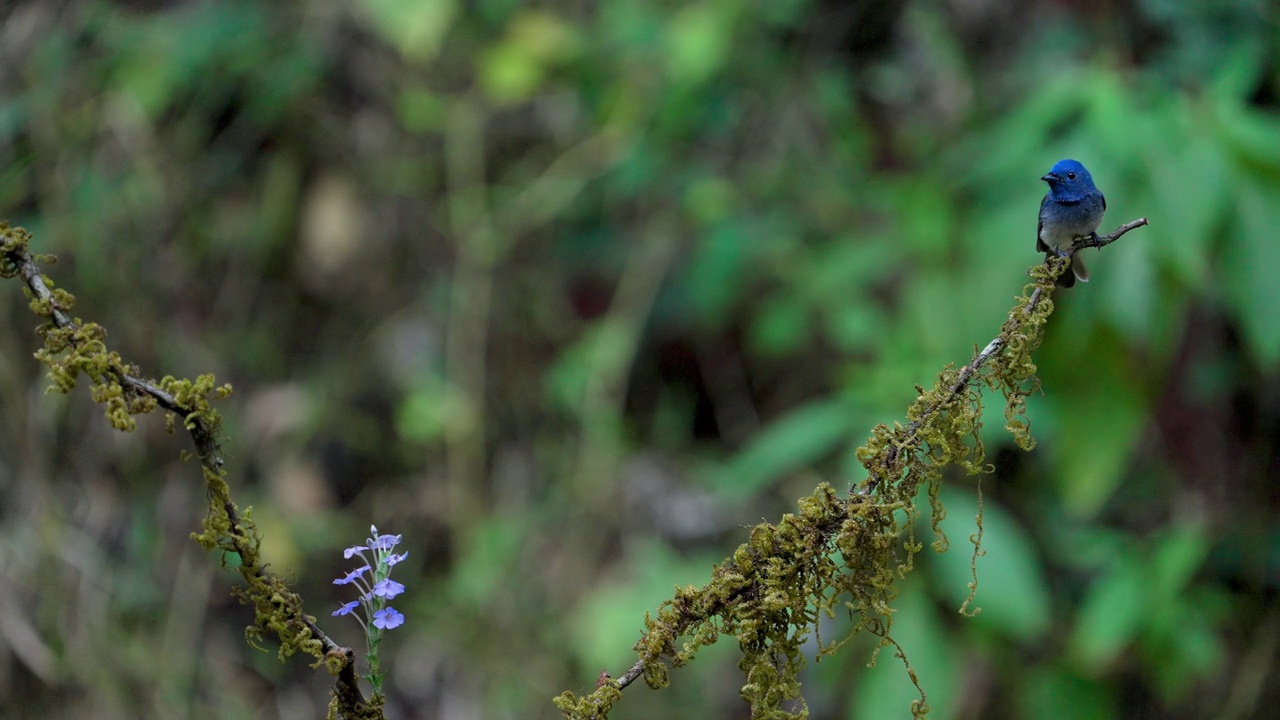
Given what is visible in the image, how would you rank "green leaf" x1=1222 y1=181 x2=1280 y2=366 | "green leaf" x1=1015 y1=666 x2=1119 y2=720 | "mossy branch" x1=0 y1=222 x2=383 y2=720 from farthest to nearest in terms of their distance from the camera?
"green leaf" x1=1015 y1=666 x2=1119 y2=720, "green leaf" x1=1222 y1=181 x2=1280 y2=366, "mossy branch" x1=0 y1=222 x2=383 y2=720

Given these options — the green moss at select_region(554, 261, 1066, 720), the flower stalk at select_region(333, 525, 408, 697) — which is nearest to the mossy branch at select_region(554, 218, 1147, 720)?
the green moss at select_region(554, 261, 1066, 720)

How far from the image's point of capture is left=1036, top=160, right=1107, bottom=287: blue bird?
132 cm

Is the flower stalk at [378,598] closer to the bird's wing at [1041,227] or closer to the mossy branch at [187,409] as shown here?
the mossy branch at [187,409]

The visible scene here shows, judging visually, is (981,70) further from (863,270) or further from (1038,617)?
(1038,617)

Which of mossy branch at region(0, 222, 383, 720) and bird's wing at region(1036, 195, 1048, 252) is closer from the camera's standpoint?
mossy branch at region(0, 222, 383, 720)

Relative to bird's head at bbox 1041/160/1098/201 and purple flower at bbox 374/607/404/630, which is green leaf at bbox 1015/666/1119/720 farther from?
purple flower at bbox 374/607/404/630

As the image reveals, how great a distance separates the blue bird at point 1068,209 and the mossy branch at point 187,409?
3.02ft

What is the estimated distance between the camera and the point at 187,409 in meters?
0.91

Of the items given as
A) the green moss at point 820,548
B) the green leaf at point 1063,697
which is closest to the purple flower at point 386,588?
the green moss at point 820,548

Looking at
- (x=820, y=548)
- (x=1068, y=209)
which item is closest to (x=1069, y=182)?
(x=1068, y=209)

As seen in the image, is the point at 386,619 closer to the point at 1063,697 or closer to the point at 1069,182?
the point at 1069,182

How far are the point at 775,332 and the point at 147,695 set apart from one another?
2309 mm

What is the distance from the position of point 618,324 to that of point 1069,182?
2.92 m

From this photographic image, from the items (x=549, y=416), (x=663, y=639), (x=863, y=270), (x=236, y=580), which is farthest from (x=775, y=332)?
(x=663, y=639)
